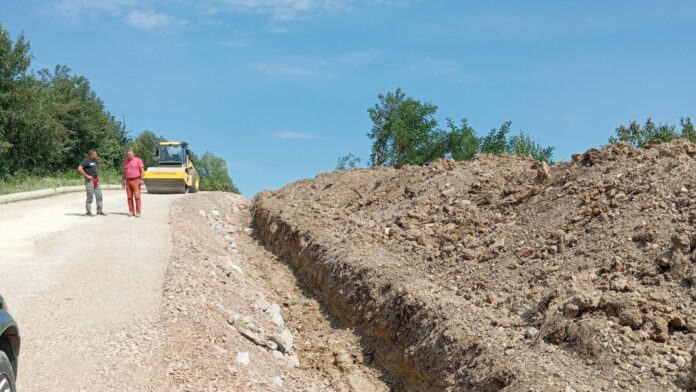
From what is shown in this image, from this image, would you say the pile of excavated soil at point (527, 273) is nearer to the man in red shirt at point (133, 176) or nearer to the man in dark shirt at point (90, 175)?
the man in red shirt at point (133, 176)

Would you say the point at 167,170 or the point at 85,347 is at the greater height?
the point at 167,170

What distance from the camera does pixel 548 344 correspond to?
7336mm

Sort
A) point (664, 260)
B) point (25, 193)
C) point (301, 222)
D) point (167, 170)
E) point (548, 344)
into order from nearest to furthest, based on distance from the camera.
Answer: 1. point (548, 344)
2. point (664, 260)
3. point (301, 222)
4. point (25, 193)
5. point (167, 170)

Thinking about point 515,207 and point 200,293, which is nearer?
point 200,293

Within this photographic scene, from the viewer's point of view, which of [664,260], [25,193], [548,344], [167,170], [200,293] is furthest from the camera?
[167,170]

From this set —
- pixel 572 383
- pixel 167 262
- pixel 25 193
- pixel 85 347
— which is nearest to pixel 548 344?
pixel 572 383

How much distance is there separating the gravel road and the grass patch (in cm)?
1057

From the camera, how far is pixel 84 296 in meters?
9.16

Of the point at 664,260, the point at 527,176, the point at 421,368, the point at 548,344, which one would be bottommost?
the point at 421,368

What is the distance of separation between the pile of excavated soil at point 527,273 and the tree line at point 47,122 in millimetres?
20060

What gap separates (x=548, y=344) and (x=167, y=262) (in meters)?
6.53


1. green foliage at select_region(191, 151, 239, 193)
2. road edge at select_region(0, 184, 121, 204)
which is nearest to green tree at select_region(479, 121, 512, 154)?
road edge at select_region(0, 184, 121, 204)

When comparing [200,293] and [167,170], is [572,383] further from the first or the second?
[167,170]

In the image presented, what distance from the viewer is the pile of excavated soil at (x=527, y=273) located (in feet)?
22.9
